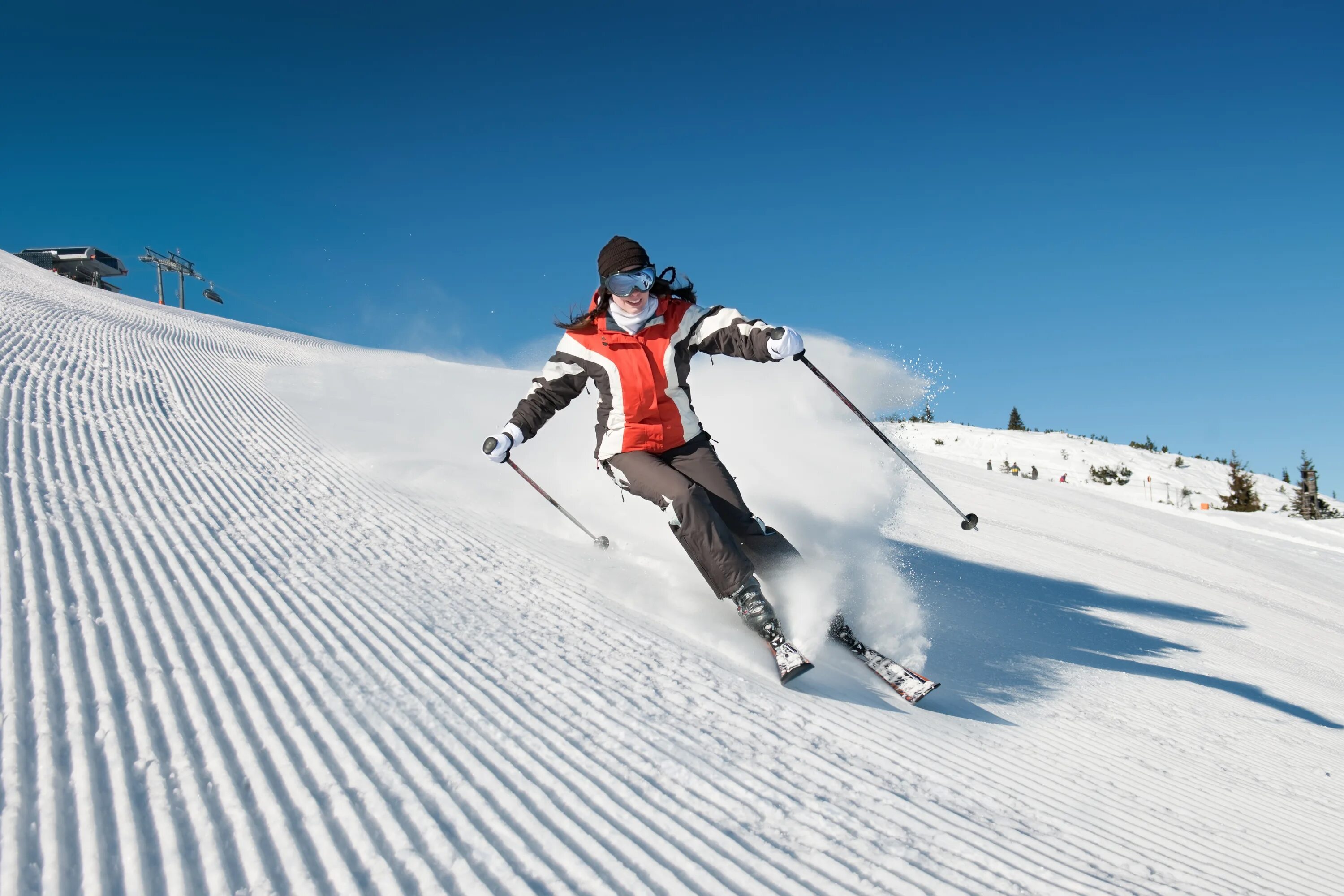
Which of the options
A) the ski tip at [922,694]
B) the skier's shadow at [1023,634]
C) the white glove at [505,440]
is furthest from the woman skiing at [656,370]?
the skier's shadow at [1023,634]

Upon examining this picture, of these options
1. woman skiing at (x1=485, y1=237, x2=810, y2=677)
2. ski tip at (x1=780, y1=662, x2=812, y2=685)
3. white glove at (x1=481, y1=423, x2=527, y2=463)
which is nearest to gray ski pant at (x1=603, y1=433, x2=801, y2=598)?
woman skiing at (x1=485, y1=237, x2=810, y2=677)

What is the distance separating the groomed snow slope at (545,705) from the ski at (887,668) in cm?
9

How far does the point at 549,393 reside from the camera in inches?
179

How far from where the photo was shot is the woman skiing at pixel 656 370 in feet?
13.4

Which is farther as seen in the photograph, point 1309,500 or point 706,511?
point 1309,500

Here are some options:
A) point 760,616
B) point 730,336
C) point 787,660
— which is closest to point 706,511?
point 760,616

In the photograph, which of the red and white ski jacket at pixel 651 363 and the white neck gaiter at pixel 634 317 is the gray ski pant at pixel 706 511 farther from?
the white neck gaiter at pixel 634 317

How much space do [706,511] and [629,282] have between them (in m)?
1.30

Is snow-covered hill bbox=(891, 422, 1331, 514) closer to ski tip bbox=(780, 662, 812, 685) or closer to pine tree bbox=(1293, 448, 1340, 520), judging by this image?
pine tree bbox=(1293, 448, 1340, 520)

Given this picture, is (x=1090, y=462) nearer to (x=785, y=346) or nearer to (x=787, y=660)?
(x=785, y=346)

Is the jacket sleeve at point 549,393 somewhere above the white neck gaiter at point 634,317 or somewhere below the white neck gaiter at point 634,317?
below

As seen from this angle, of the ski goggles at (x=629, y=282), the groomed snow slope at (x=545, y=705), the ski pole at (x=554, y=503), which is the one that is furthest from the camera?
the ski pole at (x=554, y=503)

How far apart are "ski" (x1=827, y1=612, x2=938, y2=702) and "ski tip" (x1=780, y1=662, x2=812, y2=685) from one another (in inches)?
25.8

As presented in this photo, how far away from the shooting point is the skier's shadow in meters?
4.48
